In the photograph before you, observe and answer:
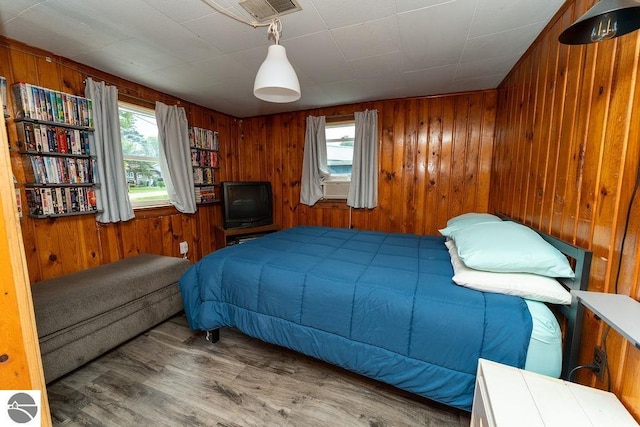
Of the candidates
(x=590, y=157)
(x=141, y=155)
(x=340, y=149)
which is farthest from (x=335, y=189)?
(x=590, y=157)

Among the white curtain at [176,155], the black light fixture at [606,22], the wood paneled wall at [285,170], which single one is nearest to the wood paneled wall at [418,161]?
the wood paneled wall at [285,170]

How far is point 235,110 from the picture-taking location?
12.0 feet

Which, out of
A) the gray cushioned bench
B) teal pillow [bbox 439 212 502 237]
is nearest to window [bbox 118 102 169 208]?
the gray cushioned bench

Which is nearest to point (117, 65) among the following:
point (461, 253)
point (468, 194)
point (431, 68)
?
point (431, 68)

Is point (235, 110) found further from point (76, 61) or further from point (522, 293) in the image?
point (522, 293)

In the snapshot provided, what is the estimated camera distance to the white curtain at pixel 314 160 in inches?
141

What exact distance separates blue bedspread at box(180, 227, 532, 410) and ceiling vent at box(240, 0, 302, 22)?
1.61 metres

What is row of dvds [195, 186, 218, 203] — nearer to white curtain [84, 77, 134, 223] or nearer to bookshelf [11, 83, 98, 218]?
white curtain [84, 77, 134, 223]

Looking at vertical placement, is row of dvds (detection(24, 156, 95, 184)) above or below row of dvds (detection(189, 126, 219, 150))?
below

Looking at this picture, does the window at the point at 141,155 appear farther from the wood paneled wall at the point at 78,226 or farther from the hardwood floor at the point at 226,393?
the hardwood floor at the point at 226,393

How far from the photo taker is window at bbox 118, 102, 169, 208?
8.90ft

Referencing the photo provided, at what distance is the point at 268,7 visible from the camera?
151 centimetres

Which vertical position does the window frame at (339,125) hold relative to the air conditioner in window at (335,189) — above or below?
above

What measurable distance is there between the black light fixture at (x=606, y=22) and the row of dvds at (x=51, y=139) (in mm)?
3219
